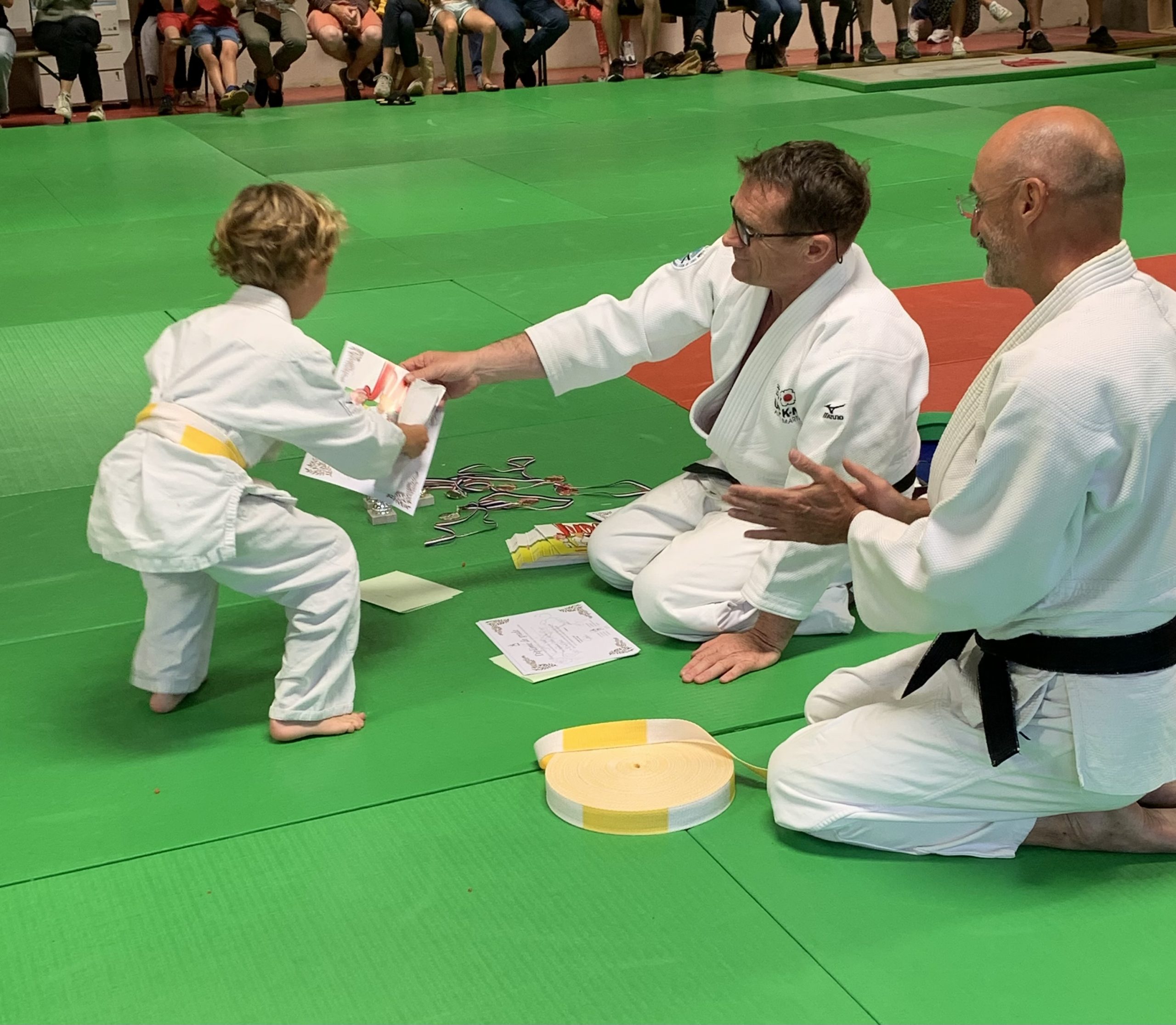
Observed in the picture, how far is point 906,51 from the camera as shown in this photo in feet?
47.7

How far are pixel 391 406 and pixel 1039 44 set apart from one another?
13103 mm

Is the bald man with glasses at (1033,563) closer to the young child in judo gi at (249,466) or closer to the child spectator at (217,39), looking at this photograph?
the young child in judo gi at (249,466)

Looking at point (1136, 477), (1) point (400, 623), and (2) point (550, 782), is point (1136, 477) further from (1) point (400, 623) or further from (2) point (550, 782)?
(1) point (400, 623)

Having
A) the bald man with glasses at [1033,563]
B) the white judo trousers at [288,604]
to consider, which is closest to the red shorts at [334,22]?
the white judo trousers at [288,604]

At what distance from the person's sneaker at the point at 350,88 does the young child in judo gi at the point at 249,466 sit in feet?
35.6

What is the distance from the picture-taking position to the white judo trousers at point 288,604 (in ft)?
10.9

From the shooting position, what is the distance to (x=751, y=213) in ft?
11.9

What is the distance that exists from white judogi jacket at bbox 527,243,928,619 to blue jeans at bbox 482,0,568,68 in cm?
996

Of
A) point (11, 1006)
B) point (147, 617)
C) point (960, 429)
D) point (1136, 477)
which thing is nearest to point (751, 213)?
point (960, 429)

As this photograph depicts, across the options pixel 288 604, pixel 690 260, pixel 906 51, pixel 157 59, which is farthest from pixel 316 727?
pixel 906 51

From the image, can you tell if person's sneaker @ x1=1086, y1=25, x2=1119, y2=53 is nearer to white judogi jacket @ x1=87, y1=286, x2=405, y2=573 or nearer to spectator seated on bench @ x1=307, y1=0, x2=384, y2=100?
spectator seated on bench @ x1=307, y1=0, x2=384, y2=100

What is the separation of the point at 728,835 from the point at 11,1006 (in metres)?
1.42

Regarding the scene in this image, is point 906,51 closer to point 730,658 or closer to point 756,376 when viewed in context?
point 756,376

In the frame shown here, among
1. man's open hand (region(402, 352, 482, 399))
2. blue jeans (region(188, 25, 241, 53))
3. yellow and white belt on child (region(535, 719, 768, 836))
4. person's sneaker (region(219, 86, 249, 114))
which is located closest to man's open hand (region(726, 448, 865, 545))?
yellow and white belt on child (region(535, 719, 768, 836))
